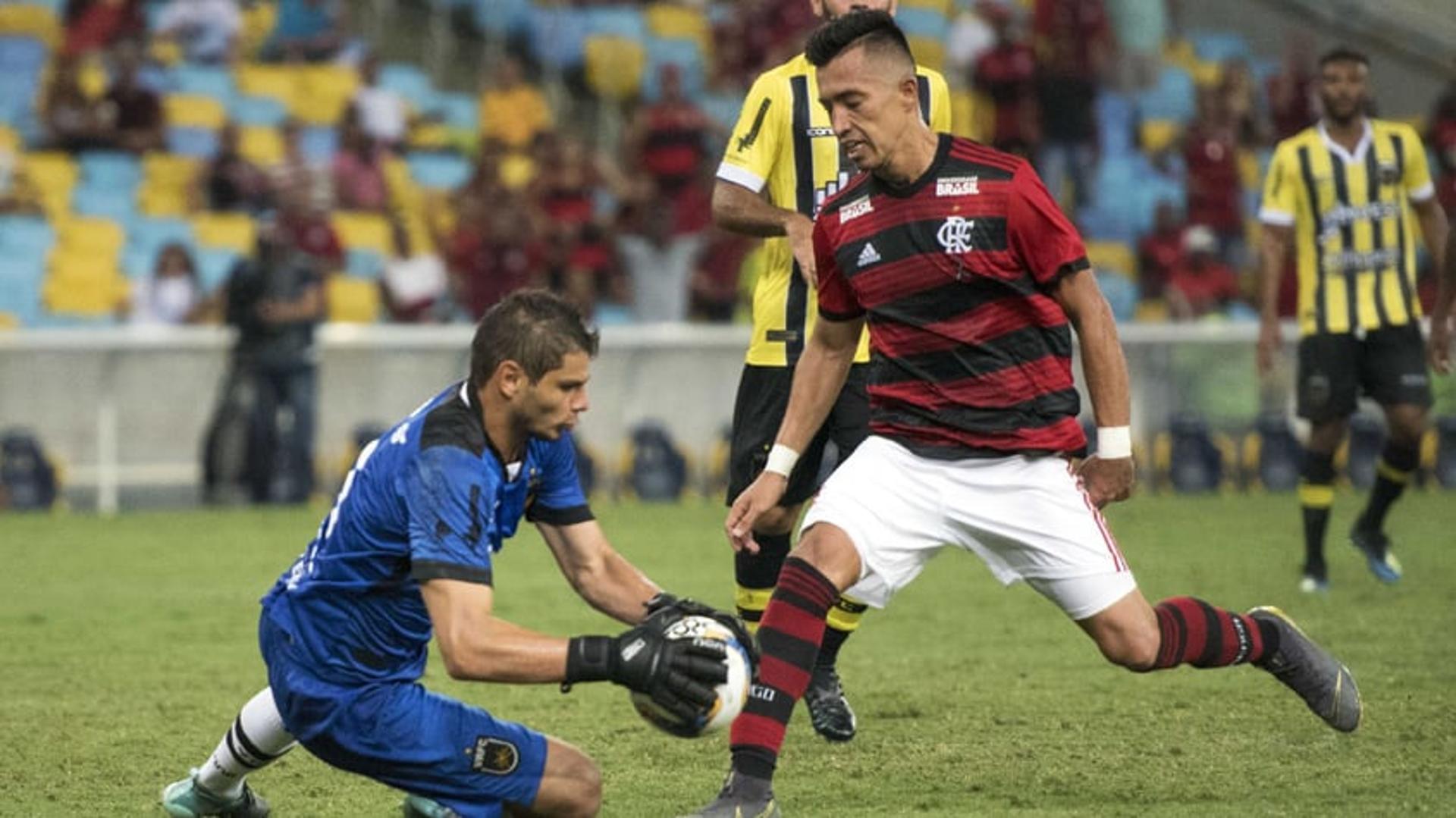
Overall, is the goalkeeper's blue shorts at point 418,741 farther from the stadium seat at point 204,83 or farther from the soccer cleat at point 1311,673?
the stadium seat at point 204,83

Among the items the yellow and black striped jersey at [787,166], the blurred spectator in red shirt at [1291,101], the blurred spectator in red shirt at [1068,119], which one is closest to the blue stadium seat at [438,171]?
the blurred spectator in red shirt at [1068,119]

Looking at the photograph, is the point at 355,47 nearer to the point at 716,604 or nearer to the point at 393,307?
the point at 393,307

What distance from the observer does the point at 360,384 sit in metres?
16.2

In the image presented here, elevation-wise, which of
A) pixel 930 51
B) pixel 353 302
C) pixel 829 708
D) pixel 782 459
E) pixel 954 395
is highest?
pixel 930 51

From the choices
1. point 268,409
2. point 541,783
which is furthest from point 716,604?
point 268,409

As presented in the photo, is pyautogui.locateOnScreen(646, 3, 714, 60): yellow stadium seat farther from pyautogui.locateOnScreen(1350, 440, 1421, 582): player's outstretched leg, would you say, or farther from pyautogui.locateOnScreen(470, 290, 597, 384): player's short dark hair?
pyautogui.locateOnScreen(470, 290, 597, 384): player's short dark hair

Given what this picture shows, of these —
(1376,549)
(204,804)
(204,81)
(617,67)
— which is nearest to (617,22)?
(617,67)

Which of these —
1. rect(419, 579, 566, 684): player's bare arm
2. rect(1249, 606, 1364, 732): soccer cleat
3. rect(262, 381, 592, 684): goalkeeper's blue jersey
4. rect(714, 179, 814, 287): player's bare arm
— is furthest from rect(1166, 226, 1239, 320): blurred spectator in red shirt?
rect(419, 579, 566, 684): player's bare arm

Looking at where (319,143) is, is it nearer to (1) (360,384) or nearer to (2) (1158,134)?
(1) (360,384)

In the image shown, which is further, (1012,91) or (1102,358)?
(1012,91)

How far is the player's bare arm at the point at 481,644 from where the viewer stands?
15.9 ft

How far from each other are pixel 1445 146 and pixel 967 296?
1420 centimetres

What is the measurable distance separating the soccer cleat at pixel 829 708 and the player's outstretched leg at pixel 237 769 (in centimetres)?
189

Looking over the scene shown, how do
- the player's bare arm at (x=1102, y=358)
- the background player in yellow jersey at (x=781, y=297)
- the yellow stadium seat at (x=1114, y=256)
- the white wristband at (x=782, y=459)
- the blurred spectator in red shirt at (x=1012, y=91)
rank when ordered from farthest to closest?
the yellow stadium seat at (x=1114, y=256) → the blurred spectator in red shirt at (x=1012, y=91) → the background player in yellow jersey at (x=781, y=297) → the white wristband at (x=782, y=459) → the player's bare arm at (x=1102, y=358)
